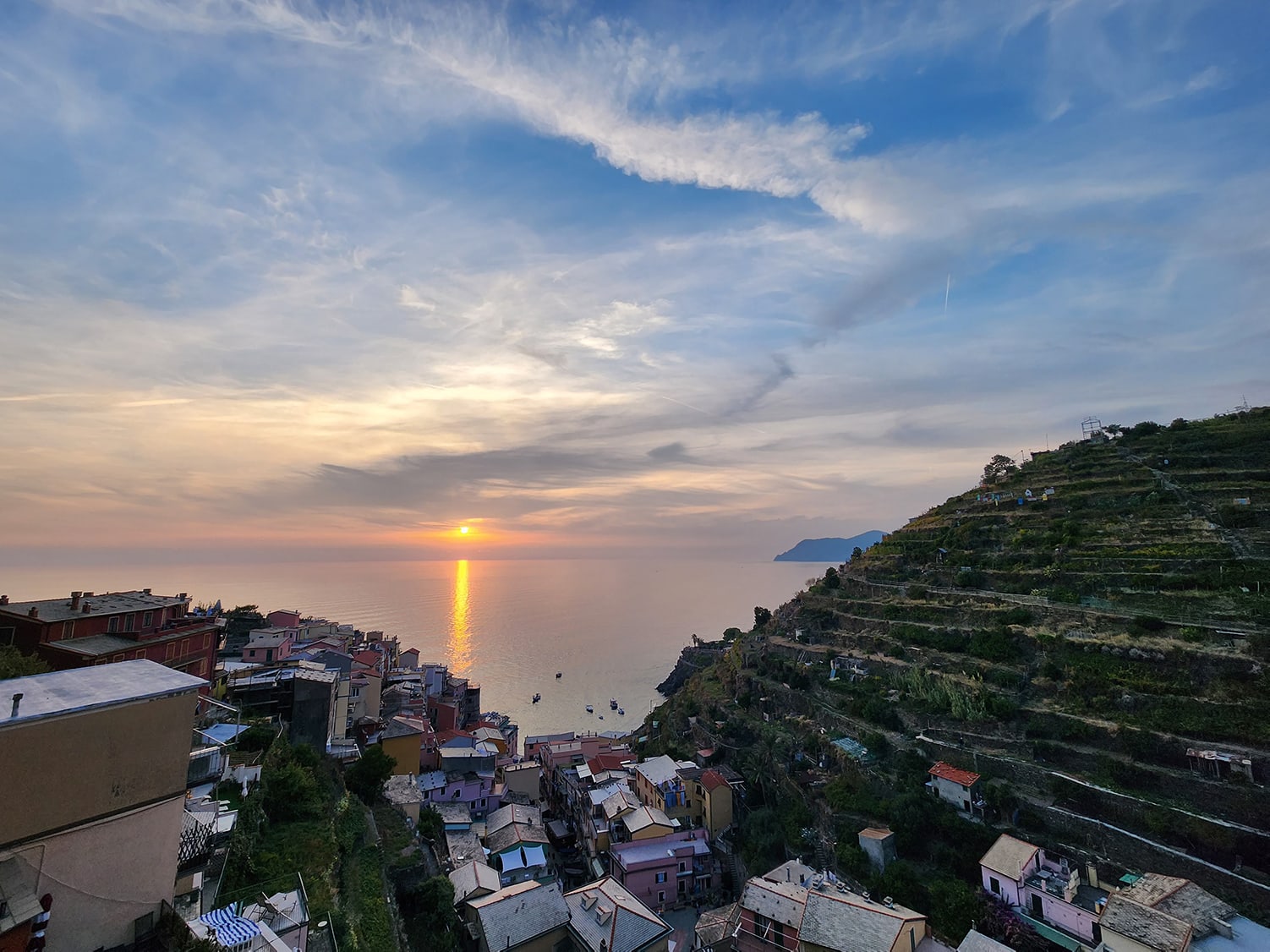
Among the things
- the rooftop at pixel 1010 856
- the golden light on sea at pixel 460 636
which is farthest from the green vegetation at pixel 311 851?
the golden light on sea at pixel 460 636

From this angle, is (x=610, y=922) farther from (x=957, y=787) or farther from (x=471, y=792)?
(x=957, y=787)

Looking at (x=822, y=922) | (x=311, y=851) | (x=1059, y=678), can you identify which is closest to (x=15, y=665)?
(x=311, y=851)

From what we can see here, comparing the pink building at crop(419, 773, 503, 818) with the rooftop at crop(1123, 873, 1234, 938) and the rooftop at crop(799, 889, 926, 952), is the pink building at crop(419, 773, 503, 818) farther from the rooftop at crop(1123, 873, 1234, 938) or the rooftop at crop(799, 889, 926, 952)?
the rooftop at crop(1123, 873, 1234, 938)

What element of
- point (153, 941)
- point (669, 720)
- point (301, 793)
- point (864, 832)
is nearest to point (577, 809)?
point (669, 720)

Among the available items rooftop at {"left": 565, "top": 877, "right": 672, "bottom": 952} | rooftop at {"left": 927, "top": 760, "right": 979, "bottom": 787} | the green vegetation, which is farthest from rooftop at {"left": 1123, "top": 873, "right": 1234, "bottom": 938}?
the green vegetation

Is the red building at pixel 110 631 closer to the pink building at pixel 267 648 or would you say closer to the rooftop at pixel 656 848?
the pink building at pixel 267 648

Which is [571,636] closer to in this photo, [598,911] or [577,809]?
[577,809]

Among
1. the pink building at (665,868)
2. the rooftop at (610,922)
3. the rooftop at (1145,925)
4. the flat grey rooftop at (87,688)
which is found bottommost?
the pink building at (665,868)
